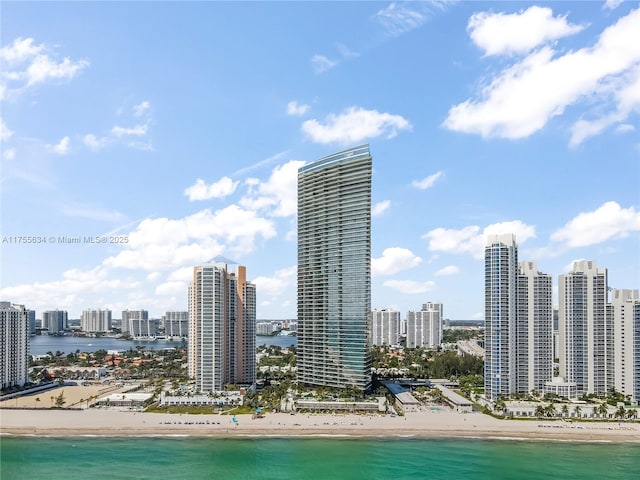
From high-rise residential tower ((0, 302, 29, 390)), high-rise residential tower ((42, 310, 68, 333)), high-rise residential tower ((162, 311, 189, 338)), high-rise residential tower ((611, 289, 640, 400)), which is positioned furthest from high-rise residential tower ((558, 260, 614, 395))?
high-rise residential tower ((42, 310, 68, 333))

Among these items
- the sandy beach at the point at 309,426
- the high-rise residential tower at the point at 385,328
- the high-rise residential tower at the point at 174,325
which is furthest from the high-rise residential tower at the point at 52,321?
the sandy beach at the point at 309,426

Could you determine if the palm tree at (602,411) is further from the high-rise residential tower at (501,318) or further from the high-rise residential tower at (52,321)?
the high-rise residential tower at (52,321)

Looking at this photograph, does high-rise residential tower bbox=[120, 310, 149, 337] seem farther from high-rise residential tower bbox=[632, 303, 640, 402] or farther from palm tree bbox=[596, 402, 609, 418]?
palm tree bbox=[596, 402, 609, 418]

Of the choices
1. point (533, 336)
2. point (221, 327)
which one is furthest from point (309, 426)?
point (533, 336)

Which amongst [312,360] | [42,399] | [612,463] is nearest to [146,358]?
[42,399]

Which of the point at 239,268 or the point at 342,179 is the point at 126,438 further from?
the point at 342,179
